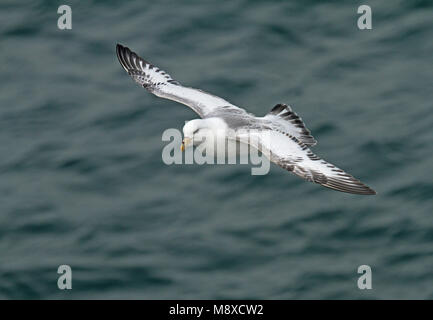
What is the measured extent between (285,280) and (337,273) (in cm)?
87

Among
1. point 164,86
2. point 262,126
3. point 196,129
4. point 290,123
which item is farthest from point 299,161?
point 164,86

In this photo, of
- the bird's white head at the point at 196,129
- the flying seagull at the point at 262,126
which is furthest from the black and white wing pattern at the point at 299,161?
the bird's white head at the point at 196,129

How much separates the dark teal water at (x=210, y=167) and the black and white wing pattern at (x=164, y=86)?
1.16 meters

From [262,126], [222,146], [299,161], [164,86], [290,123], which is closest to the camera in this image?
[299,161]

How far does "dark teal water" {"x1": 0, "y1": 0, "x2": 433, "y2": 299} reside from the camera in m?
18.7

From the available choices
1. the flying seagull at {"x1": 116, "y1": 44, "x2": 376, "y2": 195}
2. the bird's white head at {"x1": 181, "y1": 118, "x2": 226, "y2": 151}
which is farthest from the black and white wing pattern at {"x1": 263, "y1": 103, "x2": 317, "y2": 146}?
the bird's white head at {"x1": 181, "y1": 118, "x2": 226, "y2": 151}

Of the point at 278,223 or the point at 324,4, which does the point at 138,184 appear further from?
the point at 324,4

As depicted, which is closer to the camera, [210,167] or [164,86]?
[164,86]

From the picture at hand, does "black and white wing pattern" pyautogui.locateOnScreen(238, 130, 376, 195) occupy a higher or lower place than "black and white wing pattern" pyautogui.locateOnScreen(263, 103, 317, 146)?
lower

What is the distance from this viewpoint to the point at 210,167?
20.6 m

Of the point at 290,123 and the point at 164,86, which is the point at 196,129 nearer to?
the point at 290,123

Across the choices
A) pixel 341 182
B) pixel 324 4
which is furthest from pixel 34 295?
pixel 324 4

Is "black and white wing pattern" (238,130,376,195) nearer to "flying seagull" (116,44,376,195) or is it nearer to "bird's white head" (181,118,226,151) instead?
"flying seagull" (116,44,376,195)

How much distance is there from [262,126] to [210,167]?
2.57m
